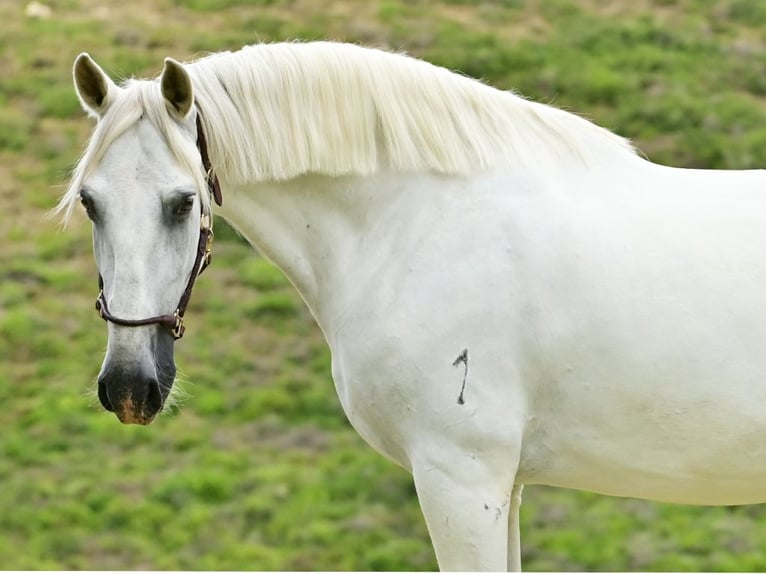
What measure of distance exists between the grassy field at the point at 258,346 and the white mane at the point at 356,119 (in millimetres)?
1549

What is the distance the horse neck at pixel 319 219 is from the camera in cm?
309

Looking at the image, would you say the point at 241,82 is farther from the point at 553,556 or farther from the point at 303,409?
the point at 303,409

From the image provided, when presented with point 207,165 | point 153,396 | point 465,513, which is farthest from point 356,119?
point 465,513

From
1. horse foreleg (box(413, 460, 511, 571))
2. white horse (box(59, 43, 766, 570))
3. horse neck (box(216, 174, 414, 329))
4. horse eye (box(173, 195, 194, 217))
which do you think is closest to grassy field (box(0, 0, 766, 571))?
horse neck (box(216, 174, 414, 329))

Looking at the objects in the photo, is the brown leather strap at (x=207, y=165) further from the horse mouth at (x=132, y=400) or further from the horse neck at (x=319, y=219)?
the horse mouth at (x=132, y=400)

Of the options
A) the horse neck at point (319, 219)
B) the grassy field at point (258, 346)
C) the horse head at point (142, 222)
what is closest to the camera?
the horse head at point (142, 222)

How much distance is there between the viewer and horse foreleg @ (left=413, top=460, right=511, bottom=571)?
292 cm

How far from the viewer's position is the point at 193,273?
9.46ft

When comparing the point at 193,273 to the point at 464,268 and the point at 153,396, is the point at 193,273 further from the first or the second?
the point at 464,268

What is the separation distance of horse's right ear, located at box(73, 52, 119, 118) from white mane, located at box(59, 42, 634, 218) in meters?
0.22

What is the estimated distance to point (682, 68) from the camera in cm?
1017

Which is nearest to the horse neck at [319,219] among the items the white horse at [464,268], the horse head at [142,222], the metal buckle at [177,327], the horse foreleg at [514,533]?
the white horse at [464,268]

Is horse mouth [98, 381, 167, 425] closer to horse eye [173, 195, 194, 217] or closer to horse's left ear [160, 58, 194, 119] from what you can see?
horse eye [173, 195, 194, 217]

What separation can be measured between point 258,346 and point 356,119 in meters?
5.19
